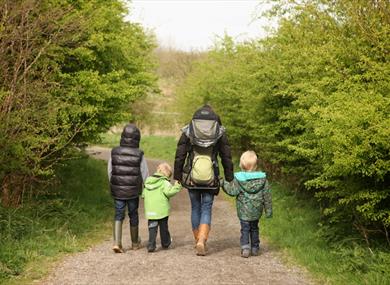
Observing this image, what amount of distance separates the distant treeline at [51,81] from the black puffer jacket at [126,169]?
1.15 meters

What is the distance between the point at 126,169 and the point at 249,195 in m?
1.87

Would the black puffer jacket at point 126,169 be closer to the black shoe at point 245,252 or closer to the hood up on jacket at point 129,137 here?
the hood up on jacket at point 129,137

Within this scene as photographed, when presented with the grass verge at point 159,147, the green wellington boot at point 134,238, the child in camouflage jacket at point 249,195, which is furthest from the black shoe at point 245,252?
the grass verge at point 159,147

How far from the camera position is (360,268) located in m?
6.07

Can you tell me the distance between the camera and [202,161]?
23.0ft

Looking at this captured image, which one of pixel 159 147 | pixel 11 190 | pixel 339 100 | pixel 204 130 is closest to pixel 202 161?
pixel 204 130

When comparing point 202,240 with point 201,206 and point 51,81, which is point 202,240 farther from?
point 51,81

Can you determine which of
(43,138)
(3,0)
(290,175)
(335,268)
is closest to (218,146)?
(335,268)

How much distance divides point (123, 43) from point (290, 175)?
5221 millimetres

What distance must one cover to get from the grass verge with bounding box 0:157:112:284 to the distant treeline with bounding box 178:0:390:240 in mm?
3859

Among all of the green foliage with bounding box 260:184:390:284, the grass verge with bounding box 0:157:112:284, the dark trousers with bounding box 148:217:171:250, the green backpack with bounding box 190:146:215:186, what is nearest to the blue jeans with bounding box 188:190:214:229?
the green backpack with bounding box 190:146:215:186

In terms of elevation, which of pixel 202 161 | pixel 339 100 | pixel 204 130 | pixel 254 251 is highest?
pixel 339 100

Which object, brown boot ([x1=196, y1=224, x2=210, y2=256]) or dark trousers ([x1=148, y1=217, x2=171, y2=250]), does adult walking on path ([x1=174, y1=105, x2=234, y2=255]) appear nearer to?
brown boot ([x1=196, y1=224, x2=210, y2=256])

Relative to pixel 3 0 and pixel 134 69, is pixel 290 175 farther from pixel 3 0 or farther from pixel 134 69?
pixel 3 0
